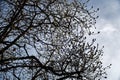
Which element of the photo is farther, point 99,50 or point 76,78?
point 99,50

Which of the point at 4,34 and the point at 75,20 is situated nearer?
the point at 4,34

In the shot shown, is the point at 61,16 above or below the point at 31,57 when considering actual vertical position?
above

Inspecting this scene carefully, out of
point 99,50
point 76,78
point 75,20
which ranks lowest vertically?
point 76,78

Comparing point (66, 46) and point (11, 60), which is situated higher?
point (66, 46)

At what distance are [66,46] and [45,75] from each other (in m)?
1.65

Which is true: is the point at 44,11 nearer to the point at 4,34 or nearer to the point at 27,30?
the point at 27,30

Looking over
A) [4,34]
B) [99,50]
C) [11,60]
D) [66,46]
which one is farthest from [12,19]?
[99,50]

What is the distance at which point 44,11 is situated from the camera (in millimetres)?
16344

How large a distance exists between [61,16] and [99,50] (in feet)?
7.76

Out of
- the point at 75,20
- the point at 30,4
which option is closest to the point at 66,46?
the point at 75,20

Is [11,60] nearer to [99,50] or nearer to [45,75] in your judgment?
[45,75]

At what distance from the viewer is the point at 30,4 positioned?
16.1 metres

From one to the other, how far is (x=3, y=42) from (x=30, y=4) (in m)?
2.07

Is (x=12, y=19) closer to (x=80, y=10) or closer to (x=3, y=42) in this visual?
(x=3, y=42)
